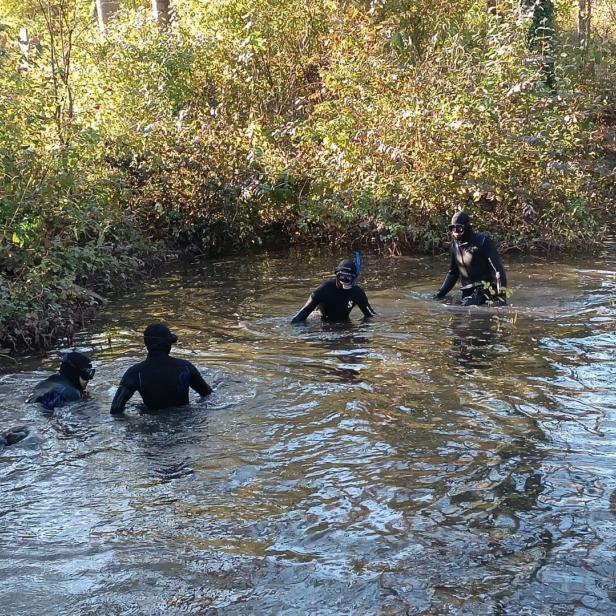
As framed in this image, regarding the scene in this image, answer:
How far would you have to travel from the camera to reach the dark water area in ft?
15.2

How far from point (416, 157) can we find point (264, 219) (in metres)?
4.27

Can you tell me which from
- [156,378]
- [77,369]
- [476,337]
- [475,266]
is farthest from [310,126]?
[156,378]

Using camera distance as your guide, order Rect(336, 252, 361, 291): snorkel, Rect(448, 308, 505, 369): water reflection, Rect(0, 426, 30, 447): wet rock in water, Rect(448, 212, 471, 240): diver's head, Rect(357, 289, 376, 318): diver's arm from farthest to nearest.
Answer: Rect(448, 212, 471, 240): diver's head, Rect(357, 289, 376, 318): diver's arm, Rect(336, 252, 361, 291): snorkel, Rect(448, 308, 505, 369): water reflection, Rect(0, 426, 30, 447): wet rock in water

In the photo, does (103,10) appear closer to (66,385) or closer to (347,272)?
(347,272)

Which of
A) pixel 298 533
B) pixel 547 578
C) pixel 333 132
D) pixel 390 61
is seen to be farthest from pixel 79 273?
pixel 547 578

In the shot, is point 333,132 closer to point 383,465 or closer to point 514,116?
point 514,116

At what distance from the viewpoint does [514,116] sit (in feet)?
49.6

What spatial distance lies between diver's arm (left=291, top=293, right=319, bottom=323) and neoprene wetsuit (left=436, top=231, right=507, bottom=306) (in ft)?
7.02

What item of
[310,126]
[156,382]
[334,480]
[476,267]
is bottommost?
[334,480]

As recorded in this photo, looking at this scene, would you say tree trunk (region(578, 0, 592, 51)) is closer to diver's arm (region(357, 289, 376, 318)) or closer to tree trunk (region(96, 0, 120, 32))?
diver's arm (region(357, 289, 376, 318))

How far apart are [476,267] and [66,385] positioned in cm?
598

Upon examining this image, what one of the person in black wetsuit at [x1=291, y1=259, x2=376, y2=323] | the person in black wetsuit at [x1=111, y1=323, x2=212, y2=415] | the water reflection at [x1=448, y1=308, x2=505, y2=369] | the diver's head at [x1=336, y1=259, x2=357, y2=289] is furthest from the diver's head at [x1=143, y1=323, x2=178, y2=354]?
the person in black wetsuit at [x1=291, y1=259, x2=376, y2=323]

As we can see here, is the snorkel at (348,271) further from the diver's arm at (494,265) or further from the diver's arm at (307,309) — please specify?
the diver's arm at (494,265)

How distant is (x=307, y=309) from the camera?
36.2 feet
